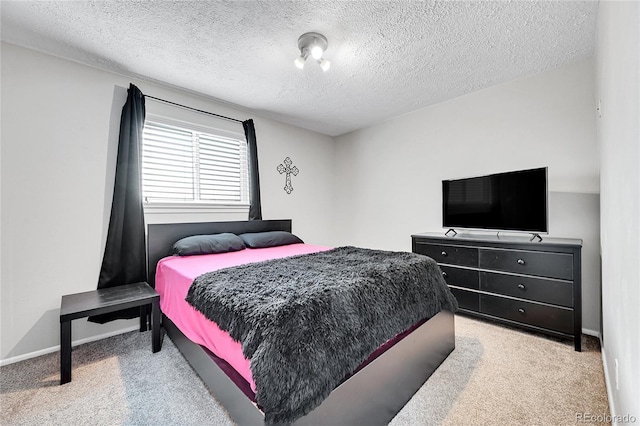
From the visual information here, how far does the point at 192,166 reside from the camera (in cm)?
321

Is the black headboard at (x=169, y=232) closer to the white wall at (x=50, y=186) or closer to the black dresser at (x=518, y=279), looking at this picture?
the white wall at (x=50, y=186)

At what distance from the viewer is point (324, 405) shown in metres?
1.18

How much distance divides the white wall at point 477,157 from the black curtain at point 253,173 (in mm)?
1675

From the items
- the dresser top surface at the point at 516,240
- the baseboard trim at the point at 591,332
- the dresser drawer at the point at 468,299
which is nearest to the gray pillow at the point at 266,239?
the dresser top surface at the point at 516,240

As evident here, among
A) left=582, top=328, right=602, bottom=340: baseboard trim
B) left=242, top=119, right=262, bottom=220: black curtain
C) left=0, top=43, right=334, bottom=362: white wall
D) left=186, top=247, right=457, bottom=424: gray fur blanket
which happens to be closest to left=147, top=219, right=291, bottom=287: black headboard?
left=242, top=119, right=262, bottom=220: black curtain

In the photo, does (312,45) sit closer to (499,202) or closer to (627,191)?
(627,191)

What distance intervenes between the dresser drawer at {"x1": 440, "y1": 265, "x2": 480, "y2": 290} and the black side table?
280 cm

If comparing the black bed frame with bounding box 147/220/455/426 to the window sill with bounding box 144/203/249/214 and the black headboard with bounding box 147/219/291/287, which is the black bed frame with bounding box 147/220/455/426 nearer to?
the black headboard with bounding box 147/219/291/287

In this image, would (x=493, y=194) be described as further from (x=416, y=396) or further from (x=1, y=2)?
(x=1, y=2)

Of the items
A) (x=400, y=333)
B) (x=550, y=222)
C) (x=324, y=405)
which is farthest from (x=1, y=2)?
(x=550, y=222)

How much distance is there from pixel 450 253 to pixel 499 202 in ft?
2.31

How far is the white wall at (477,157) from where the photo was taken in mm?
2484

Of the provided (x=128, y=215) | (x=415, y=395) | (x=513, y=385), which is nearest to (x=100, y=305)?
(x=128, y=215)

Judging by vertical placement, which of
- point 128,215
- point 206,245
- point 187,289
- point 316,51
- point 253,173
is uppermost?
point 316,51
